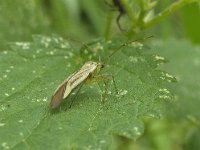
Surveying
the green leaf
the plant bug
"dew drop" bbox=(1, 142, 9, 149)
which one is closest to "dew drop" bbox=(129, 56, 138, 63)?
the green leaf

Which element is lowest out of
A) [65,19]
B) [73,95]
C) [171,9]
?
[73,95]

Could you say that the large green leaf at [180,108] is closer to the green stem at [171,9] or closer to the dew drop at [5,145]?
the green stem at [171,9]

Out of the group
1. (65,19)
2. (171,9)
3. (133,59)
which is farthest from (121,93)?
(65,19)

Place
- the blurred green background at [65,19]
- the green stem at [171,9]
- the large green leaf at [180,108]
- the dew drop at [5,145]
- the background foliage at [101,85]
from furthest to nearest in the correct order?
the blurred green background at [65,19]
the large green leaf at [180,108]
the green stem at [171,9]
the background foliage at [101,85]
the dew drop at [5,145]

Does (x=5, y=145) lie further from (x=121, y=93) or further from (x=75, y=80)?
(x=121, y=93)

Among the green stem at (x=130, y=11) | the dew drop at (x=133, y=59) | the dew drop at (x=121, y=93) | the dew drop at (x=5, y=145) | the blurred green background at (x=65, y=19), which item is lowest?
the dew drop at (x=5, y=145)

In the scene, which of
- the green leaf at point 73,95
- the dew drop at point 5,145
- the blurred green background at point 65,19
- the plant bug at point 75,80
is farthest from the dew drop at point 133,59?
the dew drop at point 5,145

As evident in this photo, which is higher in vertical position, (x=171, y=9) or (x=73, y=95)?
(x=171, y=9)

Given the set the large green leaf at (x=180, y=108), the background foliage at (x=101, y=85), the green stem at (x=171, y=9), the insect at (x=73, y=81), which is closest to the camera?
the background foliage at (x=101, y=85)
